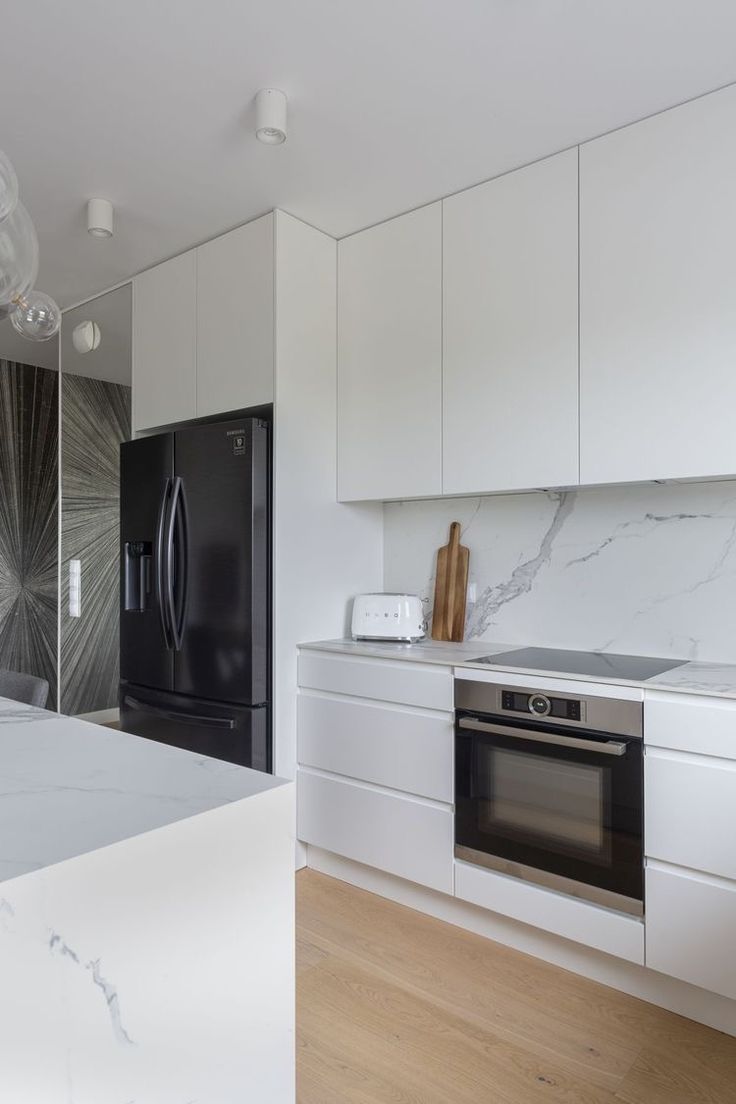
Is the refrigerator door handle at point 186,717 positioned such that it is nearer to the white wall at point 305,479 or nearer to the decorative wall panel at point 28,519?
the white wall at point 305,479

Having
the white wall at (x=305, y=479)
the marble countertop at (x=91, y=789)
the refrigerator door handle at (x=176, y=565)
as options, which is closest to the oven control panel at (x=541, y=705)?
the white wall at (x=305, y=479)

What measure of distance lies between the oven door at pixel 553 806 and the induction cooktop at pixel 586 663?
173mm

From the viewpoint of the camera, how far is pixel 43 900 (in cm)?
75

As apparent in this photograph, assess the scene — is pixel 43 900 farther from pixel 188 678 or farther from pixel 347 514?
pixel 347 514

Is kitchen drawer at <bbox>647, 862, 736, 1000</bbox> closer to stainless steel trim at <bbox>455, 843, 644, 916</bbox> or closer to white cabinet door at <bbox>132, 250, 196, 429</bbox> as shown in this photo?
stainless steel trim at <bbox>455, 843, 644, 916</bbox>

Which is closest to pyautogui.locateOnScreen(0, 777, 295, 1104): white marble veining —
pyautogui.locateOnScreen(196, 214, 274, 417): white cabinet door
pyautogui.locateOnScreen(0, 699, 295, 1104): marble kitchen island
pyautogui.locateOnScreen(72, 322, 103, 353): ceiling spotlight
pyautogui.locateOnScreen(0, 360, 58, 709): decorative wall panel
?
pyautogui.locateOnScreen(0, 699, 295, 1104): marble kitchen island

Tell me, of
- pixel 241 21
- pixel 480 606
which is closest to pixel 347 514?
pixel 480 606

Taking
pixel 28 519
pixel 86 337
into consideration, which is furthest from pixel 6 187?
pixel 28 519

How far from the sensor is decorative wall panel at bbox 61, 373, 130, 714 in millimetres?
3322

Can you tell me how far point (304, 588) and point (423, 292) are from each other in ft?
3.98

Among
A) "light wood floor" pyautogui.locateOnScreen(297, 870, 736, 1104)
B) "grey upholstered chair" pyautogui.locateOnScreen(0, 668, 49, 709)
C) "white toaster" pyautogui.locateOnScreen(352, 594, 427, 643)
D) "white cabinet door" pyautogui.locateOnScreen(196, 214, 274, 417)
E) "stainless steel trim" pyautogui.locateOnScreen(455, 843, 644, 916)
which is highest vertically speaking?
"white cabinet door" pyautogui.locateOnScreen(196, 214, 274, 417)

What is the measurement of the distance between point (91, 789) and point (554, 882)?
1578 millimetres

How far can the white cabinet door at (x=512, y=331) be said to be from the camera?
2.32m

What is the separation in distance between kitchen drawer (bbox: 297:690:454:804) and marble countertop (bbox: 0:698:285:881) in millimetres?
1286
